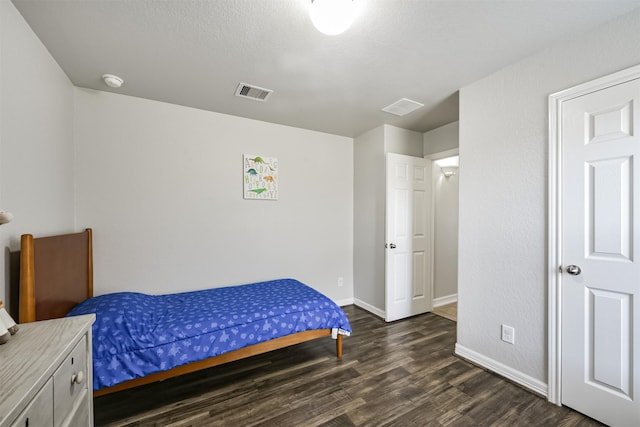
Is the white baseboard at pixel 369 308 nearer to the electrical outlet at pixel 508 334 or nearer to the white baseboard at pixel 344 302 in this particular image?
the white baseboard at pixel 344 302

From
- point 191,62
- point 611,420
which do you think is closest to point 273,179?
point 191,62

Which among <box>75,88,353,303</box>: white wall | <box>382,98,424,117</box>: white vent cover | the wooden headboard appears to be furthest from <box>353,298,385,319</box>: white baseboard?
the wooden headboard

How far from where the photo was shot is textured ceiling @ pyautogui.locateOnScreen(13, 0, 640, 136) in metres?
1.55

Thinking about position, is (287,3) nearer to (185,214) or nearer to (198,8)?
(198,8)

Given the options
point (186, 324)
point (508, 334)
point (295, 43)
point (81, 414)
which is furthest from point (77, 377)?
point (508, 334)

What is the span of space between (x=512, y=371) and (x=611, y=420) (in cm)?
54

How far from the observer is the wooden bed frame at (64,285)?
1495mm

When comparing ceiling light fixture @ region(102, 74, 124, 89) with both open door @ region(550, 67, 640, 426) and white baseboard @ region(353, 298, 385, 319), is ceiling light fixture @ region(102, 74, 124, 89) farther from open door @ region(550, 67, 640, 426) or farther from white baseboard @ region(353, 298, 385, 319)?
white baseboard @ region(353, 298, 385, 319)

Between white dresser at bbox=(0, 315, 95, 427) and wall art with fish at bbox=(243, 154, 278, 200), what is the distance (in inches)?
84.1

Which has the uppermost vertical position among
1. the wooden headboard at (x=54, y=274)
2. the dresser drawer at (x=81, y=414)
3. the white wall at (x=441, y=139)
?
the white wall at (x=441, y=139)

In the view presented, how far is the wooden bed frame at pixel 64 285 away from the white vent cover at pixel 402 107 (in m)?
2.35

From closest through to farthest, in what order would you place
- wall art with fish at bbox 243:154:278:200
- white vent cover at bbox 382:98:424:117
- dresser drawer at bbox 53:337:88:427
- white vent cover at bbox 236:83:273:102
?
dresser drawer at bbox 53:337:88:427 → white vent cover at bbox 236:83:273:102 → white vent cover at bbox 382:98:424:117 → wall art with fish at bbox 243:154:278:200

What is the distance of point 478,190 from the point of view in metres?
2.34

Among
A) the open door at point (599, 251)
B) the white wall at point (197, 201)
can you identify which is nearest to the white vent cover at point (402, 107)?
the white wall at point (197, 201)
